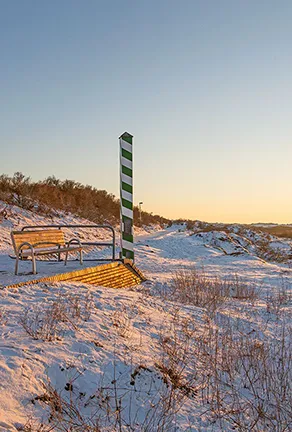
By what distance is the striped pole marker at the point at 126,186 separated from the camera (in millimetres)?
10039

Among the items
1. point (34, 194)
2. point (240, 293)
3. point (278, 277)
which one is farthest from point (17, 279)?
point (34, 194)

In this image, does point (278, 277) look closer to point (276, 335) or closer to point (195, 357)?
point (276, 335)

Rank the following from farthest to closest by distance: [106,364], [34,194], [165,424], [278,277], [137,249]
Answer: [34,194] < [137,249] < [278,277] < [106,364] < [165,424]

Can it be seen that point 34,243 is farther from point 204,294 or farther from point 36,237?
point 204,294

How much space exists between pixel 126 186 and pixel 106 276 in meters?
2.59

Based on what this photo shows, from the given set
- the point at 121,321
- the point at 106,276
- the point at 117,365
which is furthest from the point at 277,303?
the point at 117,365

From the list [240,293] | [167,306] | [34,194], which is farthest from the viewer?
[34,194]

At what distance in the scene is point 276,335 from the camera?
5.68 m

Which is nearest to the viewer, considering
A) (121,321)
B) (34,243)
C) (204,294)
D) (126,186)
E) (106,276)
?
(121,321)

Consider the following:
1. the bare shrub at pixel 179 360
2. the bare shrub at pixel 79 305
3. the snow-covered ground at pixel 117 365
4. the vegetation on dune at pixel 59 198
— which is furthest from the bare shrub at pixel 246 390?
the vegetation on dune at pixel 59 198

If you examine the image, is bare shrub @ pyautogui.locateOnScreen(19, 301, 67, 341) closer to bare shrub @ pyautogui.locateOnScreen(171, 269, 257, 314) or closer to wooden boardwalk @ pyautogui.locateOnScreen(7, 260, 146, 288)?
wooden boardwalk @ pyautogui.locateOnScreen(7, 260, 146, 288)

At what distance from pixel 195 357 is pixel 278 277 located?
9317 millimetres

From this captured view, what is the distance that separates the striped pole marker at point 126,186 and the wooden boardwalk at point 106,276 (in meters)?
0.74

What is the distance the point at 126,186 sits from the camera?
10078 mm
